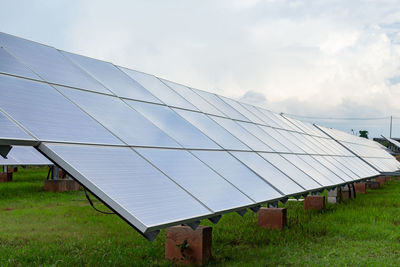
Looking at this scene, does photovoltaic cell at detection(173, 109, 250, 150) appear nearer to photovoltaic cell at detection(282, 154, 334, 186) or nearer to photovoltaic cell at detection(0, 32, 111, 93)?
photovoltaic cell at detection(282, 154, 334, 186)

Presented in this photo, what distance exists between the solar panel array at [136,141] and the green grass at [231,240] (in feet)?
3.84

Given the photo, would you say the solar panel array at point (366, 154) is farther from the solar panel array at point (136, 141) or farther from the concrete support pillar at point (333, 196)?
the solar panel array at point (136, 141)

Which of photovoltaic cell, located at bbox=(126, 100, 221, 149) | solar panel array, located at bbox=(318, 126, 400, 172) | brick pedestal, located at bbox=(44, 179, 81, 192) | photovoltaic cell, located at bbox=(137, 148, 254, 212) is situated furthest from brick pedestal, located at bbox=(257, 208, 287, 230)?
brick pedestal, located at bbox=(44, 179, 81, 192)

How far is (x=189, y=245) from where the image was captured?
8.03 meters

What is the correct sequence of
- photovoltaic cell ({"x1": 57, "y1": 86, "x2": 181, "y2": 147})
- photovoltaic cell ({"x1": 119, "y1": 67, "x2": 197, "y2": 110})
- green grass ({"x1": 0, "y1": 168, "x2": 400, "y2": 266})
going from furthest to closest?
photovoltaic cell ({"x1": 119, "y1": 67, "x2": 197, "y2": 110}) < green grass ({"x1": 0, "y1": 168, "x2": 400, "y2": 266}) < photovoltaic cell ({"x1": 57, "y1": 86, "x2": 181, "y2": 147})

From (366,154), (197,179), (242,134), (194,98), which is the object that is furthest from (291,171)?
(366,154)

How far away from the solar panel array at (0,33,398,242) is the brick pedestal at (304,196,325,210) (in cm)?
325

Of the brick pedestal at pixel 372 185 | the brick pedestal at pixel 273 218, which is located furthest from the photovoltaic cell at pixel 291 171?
the brick pedestal at pixel 372 185

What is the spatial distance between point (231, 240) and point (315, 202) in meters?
5.62

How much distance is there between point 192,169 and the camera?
7.18 metres

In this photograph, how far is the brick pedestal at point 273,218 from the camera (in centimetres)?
1155

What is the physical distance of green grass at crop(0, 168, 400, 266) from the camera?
845 cm

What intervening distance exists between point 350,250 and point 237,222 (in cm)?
422

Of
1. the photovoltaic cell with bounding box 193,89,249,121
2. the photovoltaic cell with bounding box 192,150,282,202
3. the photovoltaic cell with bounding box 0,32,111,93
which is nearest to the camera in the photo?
the photovoltaic cell with bounding box 0,32,111,93
